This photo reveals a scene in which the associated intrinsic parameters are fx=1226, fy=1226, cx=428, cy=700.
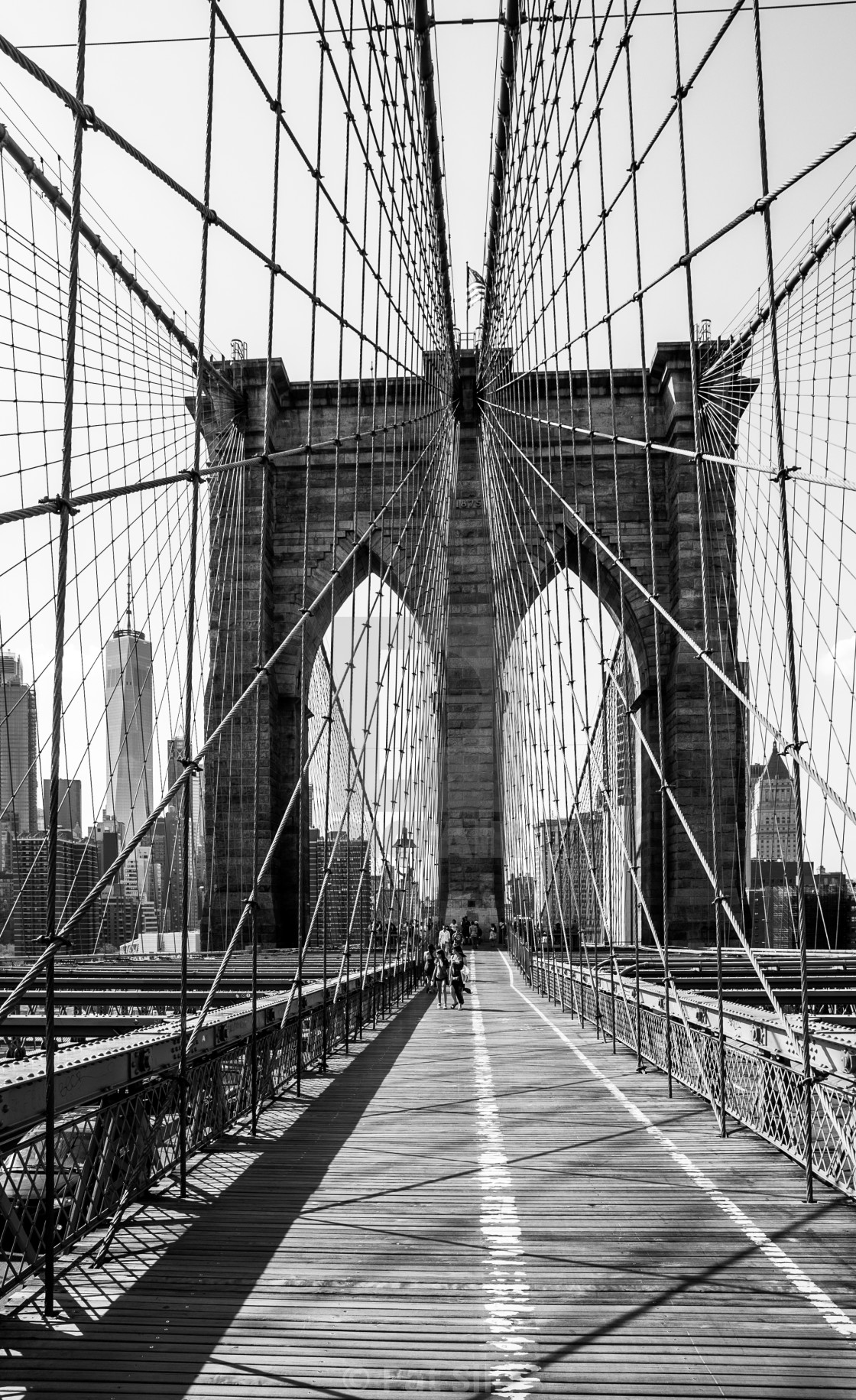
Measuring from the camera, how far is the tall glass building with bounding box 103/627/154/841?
15.8 metres

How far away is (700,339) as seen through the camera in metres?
26.5

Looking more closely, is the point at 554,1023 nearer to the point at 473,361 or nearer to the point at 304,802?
the point at 304,802

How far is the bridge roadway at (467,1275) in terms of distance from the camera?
2.80 meters

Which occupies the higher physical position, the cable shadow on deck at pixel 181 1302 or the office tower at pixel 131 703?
the office tower at pixel 131 703

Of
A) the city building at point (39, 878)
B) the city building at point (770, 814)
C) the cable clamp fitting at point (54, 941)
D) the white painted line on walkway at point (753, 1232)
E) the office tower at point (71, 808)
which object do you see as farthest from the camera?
the city building at point (770, 814)

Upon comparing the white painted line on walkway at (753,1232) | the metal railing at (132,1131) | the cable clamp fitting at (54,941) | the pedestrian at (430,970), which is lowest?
the pedestrian at (430,970)

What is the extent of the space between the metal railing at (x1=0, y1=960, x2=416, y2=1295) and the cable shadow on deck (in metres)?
0.16

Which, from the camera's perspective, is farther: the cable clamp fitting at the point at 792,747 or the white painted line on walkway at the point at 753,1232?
the cable clamp fitting at the point at 792,747

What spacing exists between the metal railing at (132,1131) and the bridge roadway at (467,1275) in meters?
0.13

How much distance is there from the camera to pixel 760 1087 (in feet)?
17.8

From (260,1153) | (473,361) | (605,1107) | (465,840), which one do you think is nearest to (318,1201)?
(260,1153)

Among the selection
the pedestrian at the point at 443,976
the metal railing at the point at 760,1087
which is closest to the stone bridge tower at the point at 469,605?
the pedestrian at the point at 443,976

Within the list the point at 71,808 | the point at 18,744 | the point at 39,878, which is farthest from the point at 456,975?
the point at 71,808

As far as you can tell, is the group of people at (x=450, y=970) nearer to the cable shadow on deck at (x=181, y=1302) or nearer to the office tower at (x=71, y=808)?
the office tower at (x=71, y=808)
